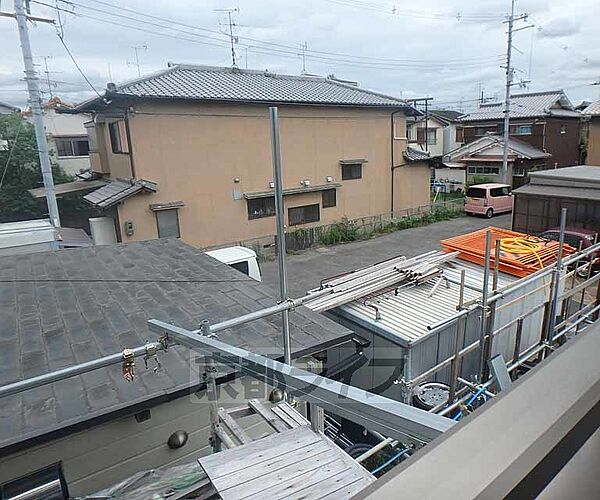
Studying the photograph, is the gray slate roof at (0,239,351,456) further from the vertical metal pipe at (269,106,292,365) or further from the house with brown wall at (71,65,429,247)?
the house with brown wall at (71,65,429,247)

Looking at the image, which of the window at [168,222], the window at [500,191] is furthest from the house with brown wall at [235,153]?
the window at [500,191]

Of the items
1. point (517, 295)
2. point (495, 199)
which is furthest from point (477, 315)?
point (495, 199)

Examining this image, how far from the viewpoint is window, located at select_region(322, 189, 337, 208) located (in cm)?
1521

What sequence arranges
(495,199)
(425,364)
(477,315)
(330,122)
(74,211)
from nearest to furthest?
(425,364) < (477,315) < (330,122) < (74,211) < (495,199)

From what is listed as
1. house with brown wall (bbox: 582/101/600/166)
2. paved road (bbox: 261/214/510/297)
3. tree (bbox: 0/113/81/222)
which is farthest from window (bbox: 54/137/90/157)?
house with brown wall (bbox: 582/101/600/166)

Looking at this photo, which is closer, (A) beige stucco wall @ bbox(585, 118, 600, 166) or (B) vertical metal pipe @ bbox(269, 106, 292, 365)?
(B) vertical metal pipe @ bbox(269, 106, 292, 365)

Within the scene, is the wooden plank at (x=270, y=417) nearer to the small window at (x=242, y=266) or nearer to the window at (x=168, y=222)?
the small window at (x=242, y=266)

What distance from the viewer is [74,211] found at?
16.8 meters

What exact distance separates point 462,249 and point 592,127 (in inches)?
659

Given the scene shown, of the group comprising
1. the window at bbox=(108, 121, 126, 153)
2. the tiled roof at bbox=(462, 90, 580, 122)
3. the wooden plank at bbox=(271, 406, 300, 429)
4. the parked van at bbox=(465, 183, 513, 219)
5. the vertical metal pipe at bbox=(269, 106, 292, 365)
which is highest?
the tiled roof at bbox=(462, 90, 580, 122)

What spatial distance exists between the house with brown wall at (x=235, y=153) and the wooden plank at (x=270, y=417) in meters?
9.61

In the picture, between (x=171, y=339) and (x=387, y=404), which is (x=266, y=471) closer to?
(x=387, y=404)

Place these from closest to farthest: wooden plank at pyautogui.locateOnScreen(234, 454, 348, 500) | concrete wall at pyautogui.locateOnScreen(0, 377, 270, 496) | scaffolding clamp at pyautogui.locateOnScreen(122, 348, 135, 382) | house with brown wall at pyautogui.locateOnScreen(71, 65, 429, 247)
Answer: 1. wooden plank at pyautogui.locateOnScreen(234, 454, 348, 500)
2. scaffolding clamp at pyautogui.locateOnScreen(122, 348, 135, 382)
3. concrete wall at pyautogui.locateOnScreen(0, 377, 270, 496)
4. house with brown wall at pyautogui.locateOnScreen(71, 65, 429, 247)

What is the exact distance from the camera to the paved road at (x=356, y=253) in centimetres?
1136
